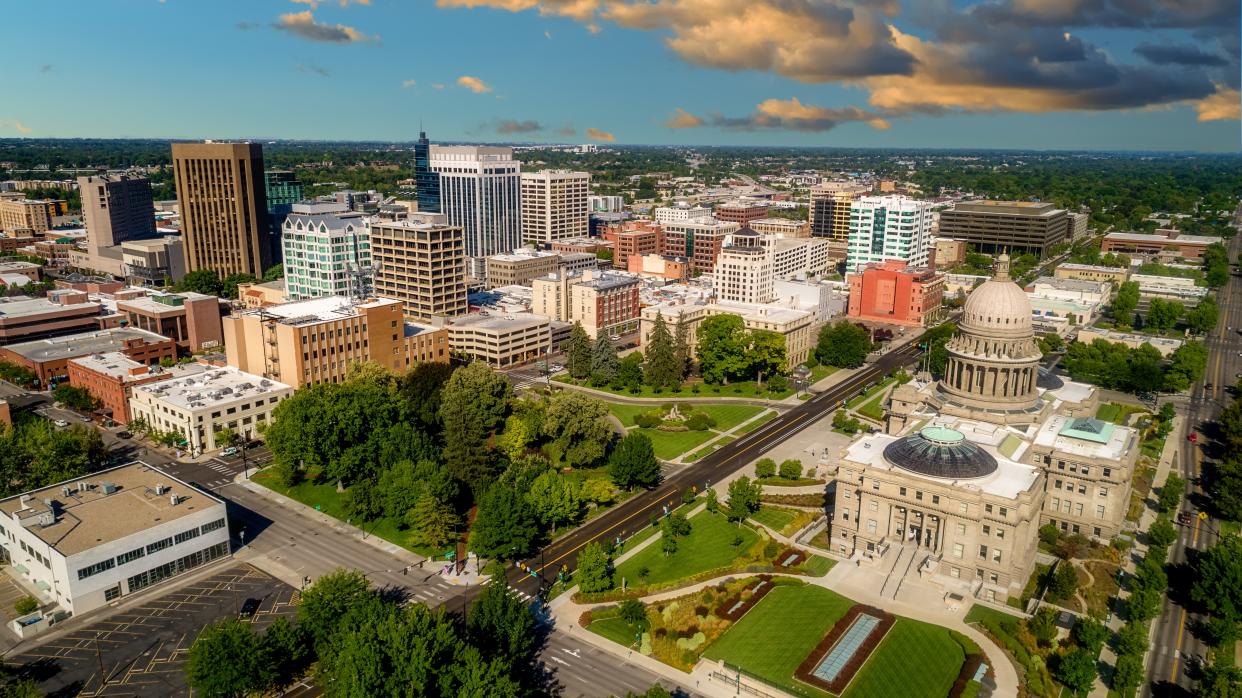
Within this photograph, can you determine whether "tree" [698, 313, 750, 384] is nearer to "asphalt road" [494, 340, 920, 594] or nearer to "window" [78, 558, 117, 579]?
"asphalt road" [494, 340, 920, 594]

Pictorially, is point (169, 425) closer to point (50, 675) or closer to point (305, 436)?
point (305, 436)

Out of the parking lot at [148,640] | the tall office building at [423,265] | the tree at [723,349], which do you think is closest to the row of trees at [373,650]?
the parking lot at [148,640]

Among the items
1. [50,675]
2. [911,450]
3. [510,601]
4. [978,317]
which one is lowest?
[50,675]

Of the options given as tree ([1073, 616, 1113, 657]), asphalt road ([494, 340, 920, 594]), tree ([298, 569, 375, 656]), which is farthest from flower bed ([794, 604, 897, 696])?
tree ([298, 569, 375, 656])

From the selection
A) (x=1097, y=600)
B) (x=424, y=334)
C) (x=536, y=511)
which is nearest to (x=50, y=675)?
(x=536, y=511)

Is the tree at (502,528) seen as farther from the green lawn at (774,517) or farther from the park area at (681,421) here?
the park area at (681,421)
